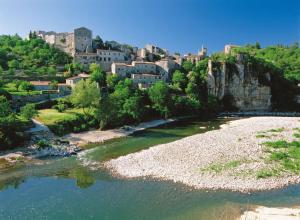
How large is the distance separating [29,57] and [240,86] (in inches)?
2165

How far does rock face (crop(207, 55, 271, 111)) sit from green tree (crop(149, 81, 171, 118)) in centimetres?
2198

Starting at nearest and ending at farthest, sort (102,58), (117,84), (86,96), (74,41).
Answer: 1. (86,96)
2. (117,84)
3. (102,58)
4. (74,41)

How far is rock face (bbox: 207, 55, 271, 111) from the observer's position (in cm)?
8488

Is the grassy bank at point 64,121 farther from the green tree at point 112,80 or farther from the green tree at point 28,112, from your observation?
the green tree at point 112,80

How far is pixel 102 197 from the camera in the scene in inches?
1112

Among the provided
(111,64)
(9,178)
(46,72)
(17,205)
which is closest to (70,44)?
(111,64)

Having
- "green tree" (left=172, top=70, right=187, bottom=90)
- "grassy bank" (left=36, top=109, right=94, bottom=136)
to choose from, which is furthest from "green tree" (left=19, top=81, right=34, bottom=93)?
"green tree" (left=172, top=70, right=187, bottom=90)

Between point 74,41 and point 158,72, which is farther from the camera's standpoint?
point 74,41

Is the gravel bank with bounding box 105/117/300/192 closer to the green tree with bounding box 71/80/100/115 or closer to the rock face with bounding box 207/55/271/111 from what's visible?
the green tree with bounding box 71/80/100/115

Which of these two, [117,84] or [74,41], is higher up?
[74,41]

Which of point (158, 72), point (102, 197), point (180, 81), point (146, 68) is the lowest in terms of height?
point (102, 197)

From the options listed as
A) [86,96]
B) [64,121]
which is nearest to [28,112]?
[64,121]

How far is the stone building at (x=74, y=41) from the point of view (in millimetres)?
97812

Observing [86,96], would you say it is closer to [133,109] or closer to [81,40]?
[133,109]
